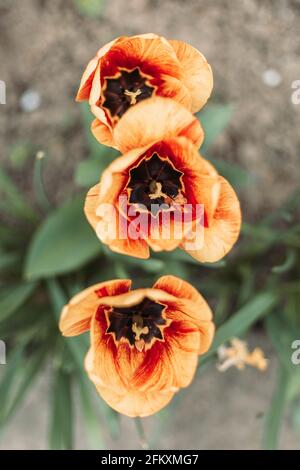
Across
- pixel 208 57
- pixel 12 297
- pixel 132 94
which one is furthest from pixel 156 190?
pixel 208 57

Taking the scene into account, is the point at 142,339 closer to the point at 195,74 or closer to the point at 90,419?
the point at 195,74

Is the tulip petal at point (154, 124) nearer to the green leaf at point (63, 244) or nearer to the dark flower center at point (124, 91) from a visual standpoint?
the dark flower center at point (124, 91)

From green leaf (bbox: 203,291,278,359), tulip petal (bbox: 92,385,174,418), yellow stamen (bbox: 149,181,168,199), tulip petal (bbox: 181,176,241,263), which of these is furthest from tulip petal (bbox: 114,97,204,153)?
green leaf (bbox: 203,291,278,359)

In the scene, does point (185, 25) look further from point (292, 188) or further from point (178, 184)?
point (178, 184)

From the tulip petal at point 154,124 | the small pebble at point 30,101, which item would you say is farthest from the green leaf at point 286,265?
the small pebble at point 30,101

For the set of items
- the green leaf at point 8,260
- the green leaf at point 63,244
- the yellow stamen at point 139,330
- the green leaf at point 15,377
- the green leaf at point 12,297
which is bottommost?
the green leaf at point 15,377

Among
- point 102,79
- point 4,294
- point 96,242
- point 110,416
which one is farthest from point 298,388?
point 102,79

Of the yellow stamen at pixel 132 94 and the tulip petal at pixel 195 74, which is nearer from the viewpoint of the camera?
the tulip petal at pixel 195 74
